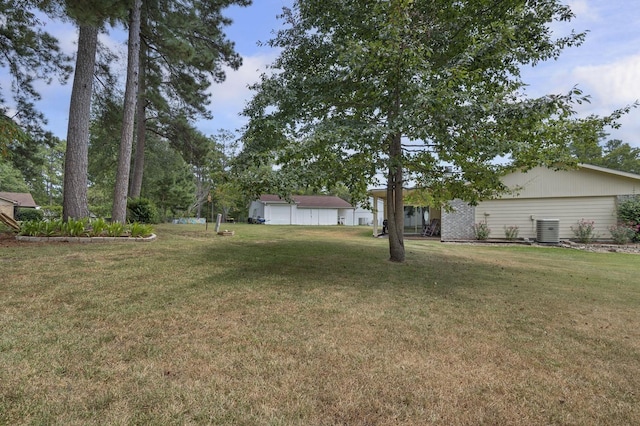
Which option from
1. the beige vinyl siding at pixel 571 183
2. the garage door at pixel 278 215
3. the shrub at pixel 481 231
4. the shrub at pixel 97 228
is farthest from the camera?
the garage door at pixel 278 215

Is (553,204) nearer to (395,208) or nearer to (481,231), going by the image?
(481,231)

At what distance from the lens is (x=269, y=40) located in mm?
8000

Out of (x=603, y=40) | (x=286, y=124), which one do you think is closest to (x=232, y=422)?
(x=286, y=124)

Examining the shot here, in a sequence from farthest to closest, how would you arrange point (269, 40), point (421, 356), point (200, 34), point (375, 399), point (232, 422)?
point (200, 34) → point (269, 40) → point (421, 356) → point (375, 399) → point (232, 422)

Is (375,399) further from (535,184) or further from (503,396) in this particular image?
(535,184)

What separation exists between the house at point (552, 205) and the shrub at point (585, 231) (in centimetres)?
16

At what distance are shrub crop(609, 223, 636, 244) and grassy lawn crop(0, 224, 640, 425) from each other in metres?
9.20

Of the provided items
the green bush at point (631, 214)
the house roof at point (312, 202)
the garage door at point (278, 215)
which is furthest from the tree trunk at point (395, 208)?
the garage door at point (278, 215)

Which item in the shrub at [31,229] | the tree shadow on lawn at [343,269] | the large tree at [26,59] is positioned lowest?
the tree shadow on lawn at [343,269]

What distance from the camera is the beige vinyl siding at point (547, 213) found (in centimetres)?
1356

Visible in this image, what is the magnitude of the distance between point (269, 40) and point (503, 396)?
327 inches

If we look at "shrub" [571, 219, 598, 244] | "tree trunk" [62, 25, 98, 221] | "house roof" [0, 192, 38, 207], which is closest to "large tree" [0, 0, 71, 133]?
"tree trunk" [62, 25, 98, 221]

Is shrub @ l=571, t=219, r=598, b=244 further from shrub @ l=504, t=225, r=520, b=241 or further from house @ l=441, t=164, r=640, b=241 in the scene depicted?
shrub @ l=504, t=225, r=520, b=241

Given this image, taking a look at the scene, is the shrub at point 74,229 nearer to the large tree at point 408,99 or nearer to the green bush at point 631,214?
the large tree at point 408,99
